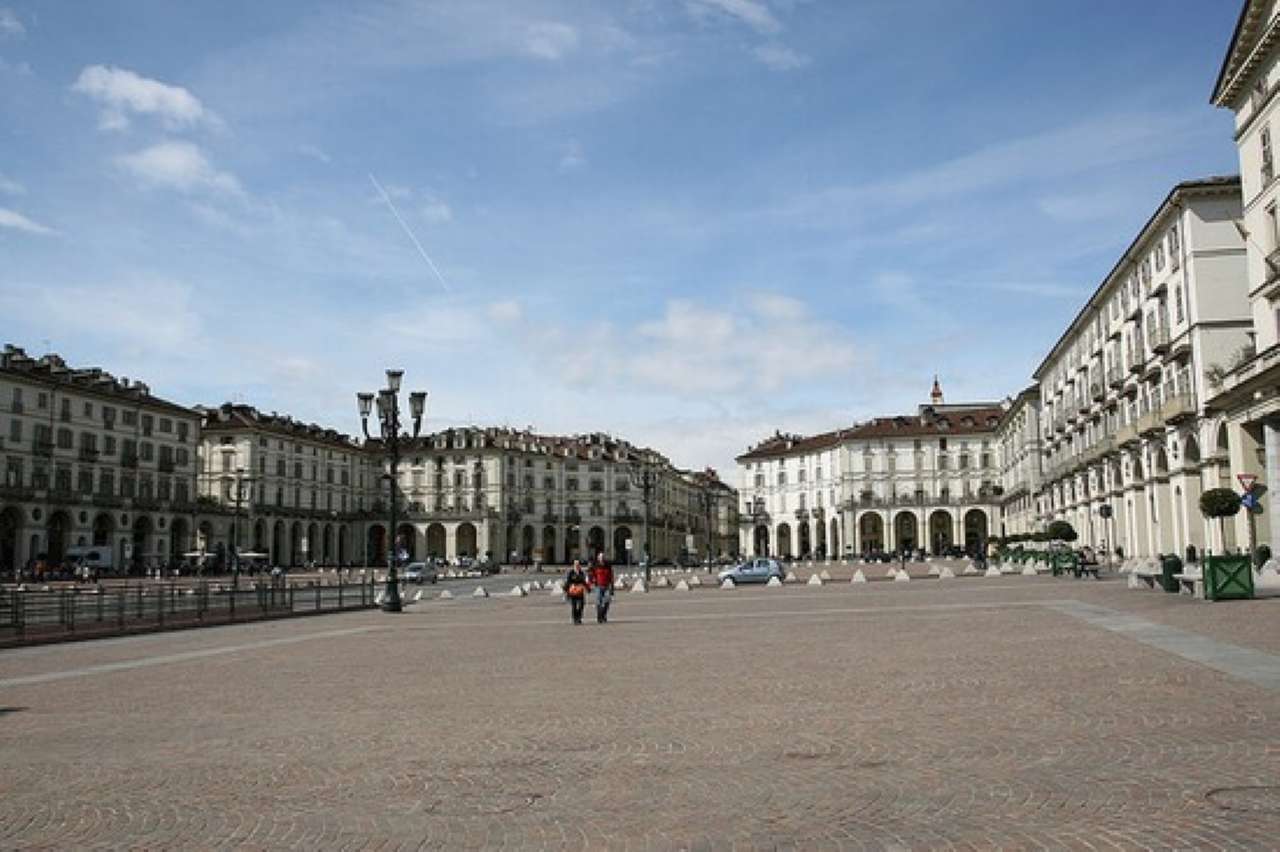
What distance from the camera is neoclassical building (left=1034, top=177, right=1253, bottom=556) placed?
149ft

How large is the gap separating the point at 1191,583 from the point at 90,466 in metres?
78.0

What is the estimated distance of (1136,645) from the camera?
51.5 feet

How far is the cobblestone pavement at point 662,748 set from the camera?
636 cm

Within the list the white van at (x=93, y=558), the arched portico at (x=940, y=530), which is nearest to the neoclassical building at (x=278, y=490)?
the white van at (x=93, y=558)

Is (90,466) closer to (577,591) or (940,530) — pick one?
(577,591)

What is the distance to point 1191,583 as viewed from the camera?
2772 centimetres

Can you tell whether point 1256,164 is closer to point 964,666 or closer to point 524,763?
point 964,666

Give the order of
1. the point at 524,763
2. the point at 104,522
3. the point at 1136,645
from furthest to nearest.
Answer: the point at 104,522, the point at 1136,645, the point at 524,763

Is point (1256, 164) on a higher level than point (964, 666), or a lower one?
higher

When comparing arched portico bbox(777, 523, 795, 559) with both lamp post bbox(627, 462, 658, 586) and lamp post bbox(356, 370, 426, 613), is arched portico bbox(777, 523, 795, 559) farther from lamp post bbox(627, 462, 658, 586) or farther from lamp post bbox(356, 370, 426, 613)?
lamp post bbox(356, 370, 426, 613)

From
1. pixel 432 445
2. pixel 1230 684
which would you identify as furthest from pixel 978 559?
pixel 432 445

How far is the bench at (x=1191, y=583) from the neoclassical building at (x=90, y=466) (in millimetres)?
70323

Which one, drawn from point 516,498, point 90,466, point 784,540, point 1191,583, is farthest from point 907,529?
point 1191,583

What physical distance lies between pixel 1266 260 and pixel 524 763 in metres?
37.4
